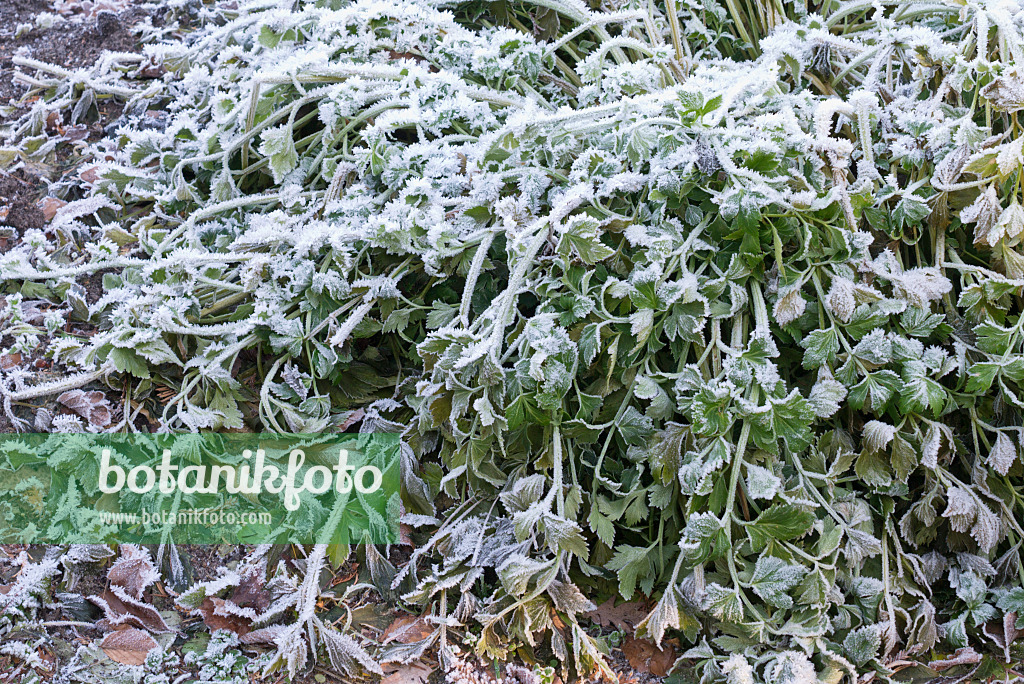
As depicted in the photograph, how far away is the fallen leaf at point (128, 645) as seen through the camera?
60.4 inches

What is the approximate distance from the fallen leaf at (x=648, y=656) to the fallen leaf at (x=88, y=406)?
51.0 inches

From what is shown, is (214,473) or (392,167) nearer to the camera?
(214,473)

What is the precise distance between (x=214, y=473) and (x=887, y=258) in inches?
58.8

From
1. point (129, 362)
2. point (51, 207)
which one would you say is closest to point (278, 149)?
point (129, 362)

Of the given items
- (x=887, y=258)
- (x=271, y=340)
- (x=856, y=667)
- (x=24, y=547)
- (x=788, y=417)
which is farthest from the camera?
(x=271, y=340)

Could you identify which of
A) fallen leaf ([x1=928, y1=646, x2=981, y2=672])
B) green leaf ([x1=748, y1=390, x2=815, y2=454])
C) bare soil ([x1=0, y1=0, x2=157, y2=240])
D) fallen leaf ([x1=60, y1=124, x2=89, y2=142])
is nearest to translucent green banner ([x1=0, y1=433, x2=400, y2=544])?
green leaf ([x1=748, y1=390, x2=815, y2=454])

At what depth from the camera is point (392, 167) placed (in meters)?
1.95

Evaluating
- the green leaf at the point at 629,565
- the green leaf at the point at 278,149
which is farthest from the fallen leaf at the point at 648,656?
the green leaf at the point at 278,149

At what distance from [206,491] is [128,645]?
336mm

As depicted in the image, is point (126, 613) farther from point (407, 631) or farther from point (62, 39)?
point (62, 39)

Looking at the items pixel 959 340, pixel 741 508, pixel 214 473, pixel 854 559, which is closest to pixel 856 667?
pixel 854 559

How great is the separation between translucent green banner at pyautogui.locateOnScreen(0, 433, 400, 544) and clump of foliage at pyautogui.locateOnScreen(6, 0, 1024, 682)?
0.06m

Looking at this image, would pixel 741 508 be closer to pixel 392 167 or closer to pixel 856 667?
pixel 856 667

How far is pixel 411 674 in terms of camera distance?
1.54 meters
